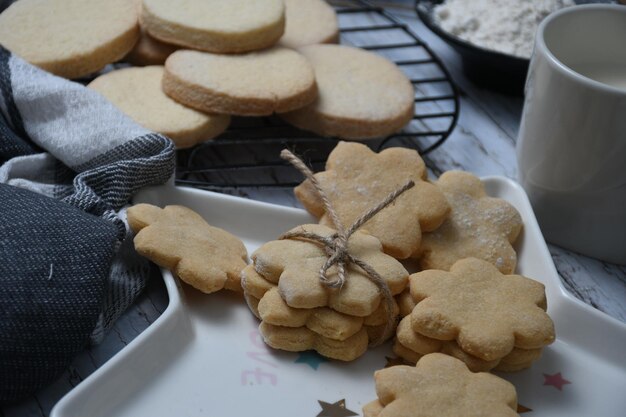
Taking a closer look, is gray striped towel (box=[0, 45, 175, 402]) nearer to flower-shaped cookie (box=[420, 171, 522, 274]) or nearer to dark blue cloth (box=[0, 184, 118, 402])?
dark blue cloth (box=[0, 184, 118, 402])

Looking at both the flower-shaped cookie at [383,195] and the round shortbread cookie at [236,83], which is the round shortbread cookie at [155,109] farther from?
the flower-shaped cookie at [383,195]

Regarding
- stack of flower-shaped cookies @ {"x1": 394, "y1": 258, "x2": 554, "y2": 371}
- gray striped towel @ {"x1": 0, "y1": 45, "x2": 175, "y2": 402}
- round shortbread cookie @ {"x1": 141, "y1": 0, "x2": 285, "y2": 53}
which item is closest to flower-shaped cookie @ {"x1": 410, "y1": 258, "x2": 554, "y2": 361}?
stack of flower-shaped cookies @ {"x1": 394, "y1": 258, "x2": 554, "y2": 371}

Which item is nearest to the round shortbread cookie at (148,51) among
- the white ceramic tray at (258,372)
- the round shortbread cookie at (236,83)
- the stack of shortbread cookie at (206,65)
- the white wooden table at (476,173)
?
the stack of shortbread cookie at (206,65)

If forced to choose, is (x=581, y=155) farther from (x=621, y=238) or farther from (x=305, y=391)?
(x=305, y=391)

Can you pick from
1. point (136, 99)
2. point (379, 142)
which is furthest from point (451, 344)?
point (136, 99)

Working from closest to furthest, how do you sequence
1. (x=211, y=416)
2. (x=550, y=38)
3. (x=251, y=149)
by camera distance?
(x=211, y=416) < (x=550, y=38) < (x=251, y=149)
